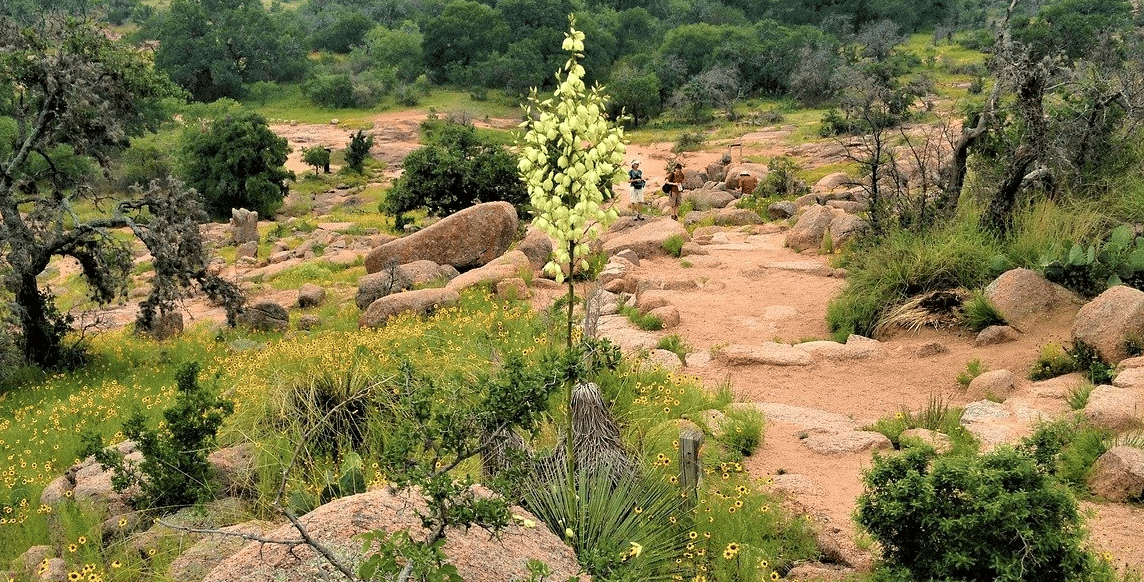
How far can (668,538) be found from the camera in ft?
17.8

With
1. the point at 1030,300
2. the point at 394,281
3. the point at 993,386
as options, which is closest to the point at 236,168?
the point at 394,281

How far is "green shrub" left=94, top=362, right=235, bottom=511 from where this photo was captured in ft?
19.8

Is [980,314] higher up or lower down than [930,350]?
higher up

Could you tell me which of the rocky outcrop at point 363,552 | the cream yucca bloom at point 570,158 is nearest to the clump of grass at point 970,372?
the cream yucca bloom at point 570,158

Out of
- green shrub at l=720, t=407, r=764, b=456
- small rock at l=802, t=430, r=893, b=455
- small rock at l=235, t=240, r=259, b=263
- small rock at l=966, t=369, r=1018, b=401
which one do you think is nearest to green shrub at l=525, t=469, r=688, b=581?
green shrub at l=720, t=407, r=764, b=456

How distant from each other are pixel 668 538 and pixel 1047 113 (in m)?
10.0

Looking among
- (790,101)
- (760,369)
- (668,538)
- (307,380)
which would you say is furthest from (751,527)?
(790,101)

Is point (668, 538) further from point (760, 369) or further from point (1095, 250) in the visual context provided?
point (1095, 250)

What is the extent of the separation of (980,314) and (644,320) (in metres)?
4.01

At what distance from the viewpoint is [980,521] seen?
4.14 metres

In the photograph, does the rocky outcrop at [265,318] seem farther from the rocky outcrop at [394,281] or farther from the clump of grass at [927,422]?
the clump of grass at [927,422]

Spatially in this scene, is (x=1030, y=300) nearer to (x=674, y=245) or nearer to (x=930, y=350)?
(x=930, y=350)

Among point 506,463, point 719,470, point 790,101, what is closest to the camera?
point 506,463

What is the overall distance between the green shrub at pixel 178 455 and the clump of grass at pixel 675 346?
5.51 metres
